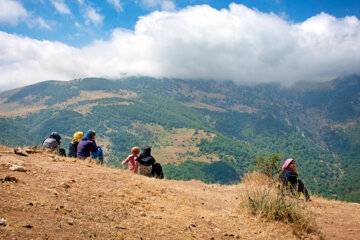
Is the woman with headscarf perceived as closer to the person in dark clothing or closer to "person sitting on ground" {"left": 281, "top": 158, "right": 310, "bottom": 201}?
the person in dark clothing

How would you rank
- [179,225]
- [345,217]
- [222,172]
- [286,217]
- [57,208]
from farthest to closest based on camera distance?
[222,172] → [345,217] → [286,217] → [179,225] → [57,208]

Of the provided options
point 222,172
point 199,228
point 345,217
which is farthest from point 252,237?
point 222,172

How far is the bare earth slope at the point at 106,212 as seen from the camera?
3.91m

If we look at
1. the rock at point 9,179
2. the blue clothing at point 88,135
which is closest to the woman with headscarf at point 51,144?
the blue clothing at point 88,135

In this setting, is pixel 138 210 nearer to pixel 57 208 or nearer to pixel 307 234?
pixel 57 208

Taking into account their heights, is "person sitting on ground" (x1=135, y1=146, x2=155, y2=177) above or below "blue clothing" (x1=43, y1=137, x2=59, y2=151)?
below

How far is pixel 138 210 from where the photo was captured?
18.1ft

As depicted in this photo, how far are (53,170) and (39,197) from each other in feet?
6.63

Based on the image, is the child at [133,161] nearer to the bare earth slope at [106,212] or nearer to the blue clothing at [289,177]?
the bare earth slope at [106,212]

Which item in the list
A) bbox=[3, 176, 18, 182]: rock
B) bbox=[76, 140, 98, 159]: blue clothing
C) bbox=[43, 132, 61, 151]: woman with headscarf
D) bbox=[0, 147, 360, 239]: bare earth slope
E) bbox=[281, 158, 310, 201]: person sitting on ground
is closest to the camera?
bbox=[0, 147, 360, 239]: bare earth slope

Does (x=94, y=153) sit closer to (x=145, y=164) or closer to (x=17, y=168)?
(x=145, y=164)

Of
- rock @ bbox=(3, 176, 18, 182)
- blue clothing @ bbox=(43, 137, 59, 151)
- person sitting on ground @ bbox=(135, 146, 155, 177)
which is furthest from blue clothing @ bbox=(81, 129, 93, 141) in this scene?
rock @ bbox=(3, 176, 18, 182)

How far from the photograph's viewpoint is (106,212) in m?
4.94

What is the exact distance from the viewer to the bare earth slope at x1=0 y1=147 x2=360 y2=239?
3914mm
